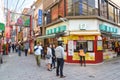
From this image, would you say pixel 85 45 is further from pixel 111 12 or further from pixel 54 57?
pixel 111 12

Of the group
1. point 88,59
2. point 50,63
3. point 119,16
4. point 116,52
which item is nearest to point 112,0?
point 119,16

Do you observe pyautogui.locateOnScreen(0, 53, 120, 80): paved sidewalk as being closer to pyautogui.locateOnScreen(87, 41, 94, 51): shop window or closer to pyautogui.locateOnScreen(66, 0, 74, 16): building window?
pyautogui.locateOnScreen(87, 41, 94, 51): shop window

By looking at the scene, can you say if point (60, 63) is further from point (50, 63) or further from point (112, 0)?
point (112, 0)

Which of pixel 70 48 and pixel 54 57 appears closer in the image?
pixel 54 57

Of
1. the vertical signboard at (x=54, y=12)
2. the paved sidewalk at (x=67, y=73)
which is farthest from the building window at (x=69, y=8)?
the paved sidewalk at (x=67, y=73)

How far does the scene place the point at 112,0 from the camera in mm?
25812

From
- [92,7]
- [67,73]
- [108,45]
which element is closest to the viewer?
[67,73]

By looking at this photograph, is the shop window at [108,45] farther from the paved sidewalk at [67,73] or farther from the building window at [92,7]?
the paved sidewalk at [67,73]

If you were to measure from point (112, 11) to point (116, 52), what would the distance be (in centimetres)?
477

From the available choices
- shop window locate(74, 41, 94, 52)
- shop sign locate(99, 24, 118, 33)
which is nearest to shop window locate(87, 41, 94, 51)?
shop window locate(74, 41, 94, 52)

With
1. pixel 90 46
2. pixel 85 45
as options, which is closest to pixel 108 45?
→ pixel 90 46

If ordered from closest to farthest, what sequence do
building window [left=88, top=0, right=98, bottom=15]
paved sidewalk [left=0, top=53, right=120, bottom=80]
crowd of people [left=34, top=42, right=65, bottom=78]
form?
paved sidewalk [left=0, top=53, right=120, bottom=80]
crowd of people [left=34, top=42, right=65, bottom=78]
building window [left=88, top=0, right=98, bottom=15]

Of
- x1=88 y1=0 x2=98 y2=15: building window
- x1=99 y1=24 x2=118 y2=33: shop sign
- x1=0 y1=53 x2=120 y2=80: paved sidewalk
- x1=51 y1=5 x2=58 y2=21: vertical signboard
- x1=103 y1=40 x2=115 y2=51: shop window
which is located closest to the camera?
x1=0 y1=53 x2=120 y2=80: paved sidewalk

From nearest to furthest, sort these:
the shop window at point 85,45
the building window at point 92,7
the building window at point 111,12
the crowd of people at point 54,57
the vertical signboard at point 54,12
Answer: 1. the crowd of people at point 54,57
2. the shop window at point 85,45
3. the building window at point 92,7
4. the vertical signboard at point 54,12
5. the building window at point 111,12
